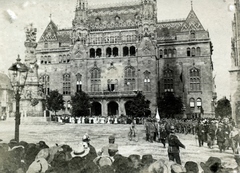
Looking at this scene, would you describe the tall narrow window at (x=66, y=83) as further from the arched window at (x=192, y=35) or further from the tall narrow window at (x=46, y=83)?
the arched window at (x=192, y=35)

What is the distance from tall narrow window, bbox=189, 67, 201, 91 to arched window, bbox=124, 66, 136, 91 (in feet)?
28.4

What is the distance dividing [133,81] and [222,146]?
30435 millimetres

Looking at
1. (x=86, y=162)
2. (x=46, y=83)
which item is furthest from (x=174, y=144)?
(x=46, y=83)

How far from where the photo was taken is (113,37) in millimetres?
45688

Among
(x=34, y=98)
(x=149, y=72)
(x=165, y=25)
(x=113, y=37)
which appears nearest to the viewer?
(x=34, y=98)

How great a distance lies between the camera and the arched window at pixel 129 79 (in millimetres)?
43094

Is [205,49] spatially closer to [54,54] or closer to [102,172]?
[54,54]

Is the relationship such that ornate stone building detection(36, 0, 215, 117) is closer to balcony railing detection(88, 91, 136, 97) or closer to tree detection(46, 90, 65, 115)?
balcony railing detection(88, 91, 136, 97)

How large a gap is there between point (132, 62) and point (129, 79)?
8.40 ft

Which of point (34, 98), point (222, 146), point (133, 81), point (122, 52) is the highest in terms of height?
point (122, 52)

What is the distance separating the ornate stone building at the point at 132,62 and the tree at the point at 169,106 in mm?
2894

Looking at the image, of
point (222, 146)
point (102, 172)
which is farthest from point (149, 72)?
point (102, 172)

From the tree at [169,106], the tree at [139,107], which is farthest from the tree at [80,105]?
the tree at [169,106]

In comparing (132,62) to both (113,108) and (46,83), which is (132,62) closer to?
(113,108)
